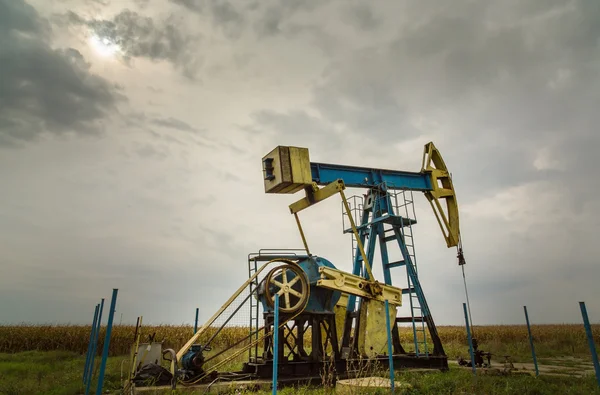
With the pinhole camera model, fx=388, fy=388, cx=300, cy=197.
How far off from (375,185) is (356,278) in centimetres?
296

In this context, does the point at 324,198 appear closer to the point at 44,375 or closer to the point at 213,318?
the point at 213,318

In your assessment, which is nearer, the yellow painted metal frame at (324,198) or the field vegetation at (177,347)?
the field vegetation at (177,347)

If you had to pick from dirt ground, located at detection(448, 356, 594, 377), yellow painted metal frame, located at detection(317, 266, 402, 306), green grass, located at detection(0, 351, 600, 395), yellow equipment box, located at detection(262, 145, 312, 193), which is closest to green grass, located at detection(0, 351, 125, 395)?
green grass, located at detection(0, 351, 600, 395)

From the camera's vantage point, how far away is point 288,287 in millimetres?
7422

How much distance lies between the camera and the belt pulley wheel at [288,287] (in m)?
7.36

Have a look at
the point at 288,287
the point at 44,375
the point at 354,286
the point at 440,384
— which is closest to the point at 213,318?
the point at 288,287

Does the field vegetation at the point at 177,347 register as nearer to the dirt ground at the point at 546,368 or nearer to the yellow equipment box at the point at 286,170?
the dirt ground at the point at 546,368

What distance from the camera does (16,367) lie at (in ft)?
36.1

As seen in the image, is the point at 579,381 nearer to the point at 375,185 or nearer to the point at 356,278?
the point at 356,278

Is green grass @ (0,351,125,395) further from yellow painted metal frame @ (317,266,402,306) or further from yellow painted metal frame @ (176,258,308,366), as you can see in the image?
yellow painted metal frame @ (317,266,402,306)

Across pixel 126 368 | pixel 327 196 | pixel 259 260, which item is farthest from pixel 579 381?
pixel 126 368

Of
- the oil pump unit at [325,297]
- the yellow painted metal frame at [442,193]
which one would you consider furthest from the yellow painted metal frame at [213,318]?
the yellow painted metal frame at [442,193]

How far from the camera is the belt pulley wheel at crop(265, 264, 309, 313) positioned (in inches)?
290

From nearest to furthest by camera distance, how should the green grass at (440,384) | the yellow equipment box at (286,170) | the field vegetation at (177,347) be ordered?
the green grass at (440,384)
the field vegetation at (177,347)
the yellow equipment box at (286,170)
